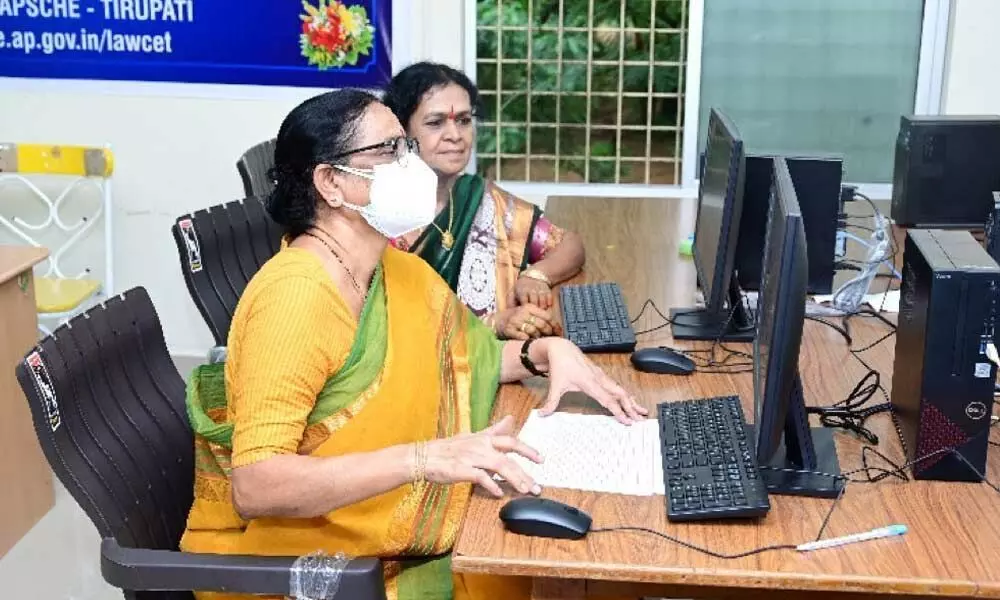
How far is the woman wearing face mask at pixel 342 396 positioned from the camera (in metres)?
1.58

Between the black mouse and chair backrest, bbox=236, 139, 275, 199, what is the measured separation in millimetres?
1550

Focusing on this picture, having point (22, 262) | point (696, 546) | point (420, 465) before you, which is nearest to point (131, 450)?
point (420, 465)

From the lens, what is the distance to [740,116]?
3906 mm

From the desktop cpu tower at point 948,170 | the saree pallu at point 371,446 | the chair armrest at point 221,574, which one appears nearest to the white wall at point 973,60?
the desktop cpu tower at point 948,170

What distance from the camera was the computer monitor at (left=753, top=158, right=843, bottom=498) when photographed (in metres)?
1.44

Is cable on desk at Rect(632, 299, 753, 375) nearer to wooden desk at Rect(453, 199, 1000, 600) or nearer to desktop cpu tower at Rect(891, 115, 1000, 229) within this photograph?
wooden desk at Rect(453, 199, 1000, 600)

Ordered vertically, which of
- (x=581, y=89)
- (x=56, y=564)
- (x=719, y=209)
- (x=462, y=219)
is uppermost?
(x=581, y=89)

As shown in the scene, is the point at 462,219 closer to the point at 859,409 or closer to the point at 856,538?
the point at 859,409

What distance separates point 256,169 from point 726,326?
52.9 inches

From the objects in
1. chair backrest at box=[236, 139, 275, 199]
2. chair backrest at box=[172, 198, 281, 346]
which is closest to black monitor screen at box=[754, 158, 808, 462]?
chair backrest at box=[172, 198, 281, 346]

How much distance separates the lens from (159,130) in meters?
3.96

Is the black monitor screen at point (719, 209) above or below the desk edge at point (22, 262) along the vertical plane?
above

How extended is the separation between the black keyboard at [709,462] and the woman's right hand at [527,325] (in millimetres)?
502

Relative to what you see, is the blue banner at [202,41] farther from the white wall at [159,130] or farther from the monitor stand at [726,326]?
the monitor stand at [726,326]
